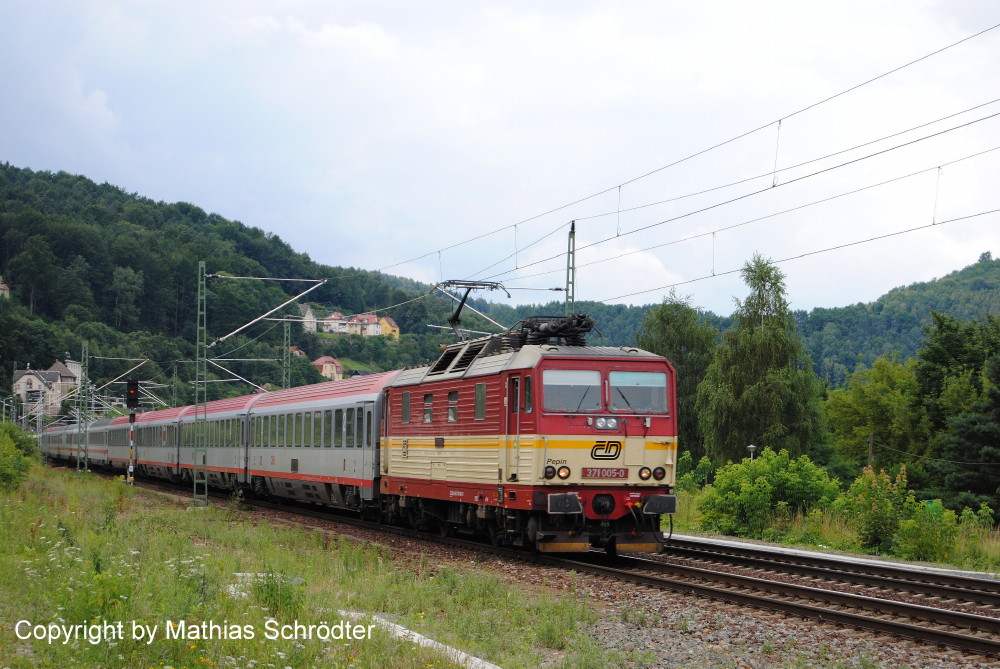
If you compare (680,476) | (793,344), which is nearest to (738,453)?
(793,344)

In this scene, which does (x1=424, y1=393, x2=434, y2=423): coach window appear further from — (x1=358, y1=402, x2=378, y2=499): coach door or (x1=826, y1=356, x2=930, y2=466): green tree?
(x1=826, y1=356, x2=930, y2=466): green tree

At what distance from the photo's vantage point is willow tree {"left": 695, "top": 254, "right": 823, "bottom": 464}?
53000 mm

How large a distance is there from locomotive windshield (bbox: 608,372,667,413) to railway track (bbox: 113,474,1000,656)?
8.29 feet

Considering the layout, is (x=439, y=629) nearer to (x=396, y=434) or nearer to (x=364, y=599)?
(x=364, y=599)

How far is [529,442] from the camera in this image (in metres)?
15.6

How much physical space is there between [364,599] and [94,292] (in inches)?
5252

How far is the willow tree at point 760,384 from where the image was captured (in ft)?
174

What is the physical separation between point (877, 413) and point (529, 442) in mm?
70218

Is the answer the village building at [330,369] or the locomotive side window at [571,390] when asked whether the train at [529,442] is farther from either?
the village building at [330,369]

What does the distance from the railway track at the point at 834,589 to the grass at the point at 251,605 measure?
1900 millimetres

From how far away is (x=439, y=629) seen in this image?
10.1 metres

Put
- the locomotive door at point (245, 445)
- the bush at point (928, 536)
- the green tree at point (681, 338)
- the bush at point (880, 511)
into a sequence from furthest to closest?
the green tree at point (681, 338) < the locomotive door at point (245, 445) < the bush at point (880, 511) < the bush at point (928, 536)

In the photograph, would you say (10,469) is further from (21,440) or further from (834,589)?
(21,440)

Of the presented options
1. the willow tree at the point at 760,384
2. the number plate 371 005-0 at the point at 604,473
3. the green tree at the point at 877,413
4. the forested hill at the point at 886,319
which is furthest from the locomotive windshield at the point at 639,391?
the forested hill at the point at 886,319
